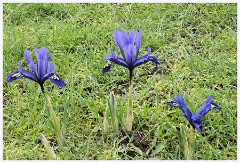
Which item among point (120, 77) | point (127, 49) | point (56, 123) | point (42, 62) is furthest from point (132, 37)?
point (120, 77)

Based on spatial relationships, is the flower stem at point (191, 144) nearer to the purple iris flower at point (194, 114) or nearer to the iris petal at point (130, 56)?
the purple iris flower at point (194, 114)

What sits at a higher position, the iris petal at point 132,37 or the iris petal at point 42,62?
the iris petal at point 132,37

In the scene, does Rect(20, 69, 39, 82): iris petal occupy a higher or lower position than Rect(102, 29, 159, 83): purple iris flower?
lower

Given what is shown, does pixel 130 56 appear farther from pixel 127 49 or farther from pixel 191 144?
pixel 191 144

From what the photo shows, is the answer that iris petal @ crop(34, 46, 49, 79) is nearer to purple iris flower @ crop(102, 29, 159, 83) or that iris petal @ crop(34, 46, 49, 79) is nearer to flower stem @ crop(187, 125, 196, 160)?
purple iris flower @ crop(102, 29, 159, 83)

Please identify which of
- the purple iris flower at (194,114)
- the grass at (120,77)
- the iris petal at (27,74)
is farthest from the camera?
the grass at (120,77)

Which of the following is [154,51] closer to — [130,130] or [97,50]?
[97,50]

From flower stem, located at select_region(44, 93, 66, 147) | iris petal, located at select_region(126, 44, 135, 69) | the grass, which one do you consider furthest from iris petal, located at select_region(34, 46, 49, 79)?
iris petal, located at select_region(126, 44, 135, 69)

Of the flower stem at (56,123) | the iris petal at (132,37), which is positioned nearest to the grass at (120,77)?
the flower stem at (56,123)
